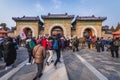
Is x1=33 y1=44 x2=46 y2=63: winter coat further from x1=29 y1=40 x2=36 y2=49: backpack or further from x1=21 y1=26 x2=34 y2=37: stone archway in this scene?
x1=21 y1=26 x2=34 y2=37: stone archway

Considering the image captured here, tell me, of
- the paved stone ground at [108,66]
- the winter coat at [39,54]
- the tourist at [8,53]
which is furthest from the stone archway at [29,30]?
the winter coat at [39,54]

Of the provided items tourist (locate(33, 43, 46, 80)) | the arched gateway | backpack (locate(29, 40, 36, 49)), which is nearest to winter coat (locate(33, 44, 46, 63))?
tourist (locate(33, 43, 46, 80))

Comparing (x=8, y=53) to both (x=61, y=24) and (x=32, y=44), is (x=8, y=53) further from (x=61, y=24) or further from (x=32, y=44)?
(x=61, y=24)

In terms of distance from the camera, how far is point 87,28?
182 feet

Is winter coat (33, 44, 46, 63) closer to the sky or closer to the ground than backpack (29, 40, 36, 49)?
closer to the ground

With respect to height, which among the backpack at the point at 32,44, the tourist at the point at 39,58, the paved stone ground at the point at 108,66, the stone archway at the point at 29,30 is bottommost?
the paved stone ground at the point at 108,66

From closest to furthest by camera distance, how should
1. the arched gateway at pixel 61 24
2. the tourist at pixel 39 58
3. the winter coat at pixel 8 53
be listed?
the tourist at pixel 39 58
the winter coat at pixel 8 53
the arched gateway at pixel 61 24

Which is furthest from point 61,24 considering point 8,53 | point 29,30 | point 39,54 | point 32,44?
point 39,54

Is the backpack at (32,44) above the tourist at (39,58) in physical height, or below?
above

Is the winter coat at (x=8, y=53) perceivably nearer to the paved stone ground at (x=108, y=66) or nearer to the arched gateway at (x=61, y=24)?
the paved stone ground at (x=108, y=66)

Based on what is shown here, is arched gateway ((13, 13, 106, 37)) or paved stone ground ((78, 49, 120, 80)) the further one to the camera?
arched gateway ((13, 13, 106, 37))

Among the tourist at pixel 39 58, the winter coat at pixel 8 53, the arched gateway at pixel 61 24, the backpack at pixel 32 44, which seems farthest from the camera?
the arched gateway at pixel 61 24

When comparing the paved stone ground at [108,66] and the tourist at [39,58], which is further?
the paved stone ground at [108,66]

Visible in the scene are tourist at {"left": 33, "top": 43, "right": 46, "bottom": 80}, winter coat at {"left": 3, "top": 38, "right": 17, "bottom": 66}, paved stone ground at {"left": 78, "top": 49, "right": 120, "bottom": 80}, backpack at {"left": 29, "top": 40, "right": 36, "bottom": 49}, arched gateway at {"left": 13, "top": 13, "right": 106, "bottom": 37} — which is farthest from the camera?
arched gateway at {"left": 13, "top": 13, "right": 106, "bottom": 37}
